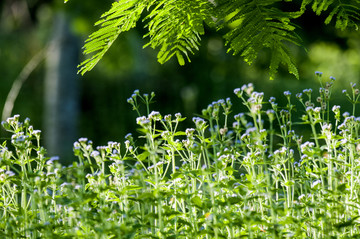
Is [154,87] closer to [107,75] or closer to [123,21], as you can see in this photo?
[107,75]

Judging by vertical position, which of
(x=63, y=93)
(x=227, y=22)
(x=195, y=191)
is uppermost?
(x=63, y=93)

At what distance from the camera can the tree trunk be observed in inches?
356

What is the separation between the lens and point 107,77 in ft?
42.2

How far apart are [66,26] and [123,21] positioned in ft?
24.0

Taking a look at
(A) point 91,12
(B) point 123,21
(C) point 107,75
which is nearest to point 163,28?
(B) point 123,21

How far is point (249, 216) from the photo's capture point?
198 centimetres

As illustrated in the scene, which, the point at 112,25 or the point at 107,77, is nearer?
the point at 112,25

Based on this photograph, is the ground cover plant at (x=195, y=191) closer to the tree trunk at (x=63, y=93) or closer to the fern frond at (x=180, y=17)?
the fern frond at (x=180, y=17)

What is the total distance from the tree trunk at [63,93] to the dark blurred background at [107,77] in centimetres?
2

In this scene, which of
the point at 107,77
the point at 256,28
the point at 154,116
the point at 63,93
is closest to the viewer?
the point at 256,28

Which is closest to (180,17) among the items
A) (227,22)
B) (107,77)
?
(227,22)

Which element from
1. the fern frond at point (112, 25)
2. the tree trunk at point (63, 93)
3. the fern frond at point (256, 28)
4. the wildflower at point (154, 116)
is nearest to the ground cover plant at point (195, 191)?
the wildflower at point (154, 116)

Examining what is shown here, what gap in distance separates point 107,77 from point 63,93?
3.73 metres

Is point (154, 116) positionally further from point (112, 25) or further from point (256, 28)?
point (256, 28)
